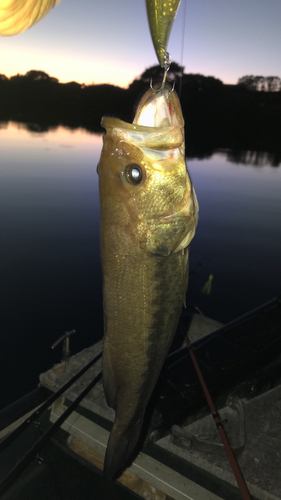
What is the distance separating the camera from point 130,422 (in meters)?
1.43

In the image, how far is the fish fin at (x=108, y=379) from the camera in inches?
54.3

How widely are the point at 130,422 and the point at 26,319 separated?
13056mm

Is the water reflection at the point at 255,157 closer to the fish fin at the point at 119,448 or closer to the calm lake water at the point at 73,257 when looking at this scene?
the calm lake water at the point at 73,257

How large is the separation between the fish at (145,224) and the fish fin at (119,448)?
0.14 feet

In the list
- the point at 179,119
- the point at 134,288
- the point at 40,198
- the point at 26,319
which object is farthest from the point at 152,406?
the point at 40,198

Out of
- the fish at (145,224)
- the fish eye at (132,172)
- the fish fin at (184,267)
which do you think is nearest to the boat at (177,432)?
the fish at (145,224)

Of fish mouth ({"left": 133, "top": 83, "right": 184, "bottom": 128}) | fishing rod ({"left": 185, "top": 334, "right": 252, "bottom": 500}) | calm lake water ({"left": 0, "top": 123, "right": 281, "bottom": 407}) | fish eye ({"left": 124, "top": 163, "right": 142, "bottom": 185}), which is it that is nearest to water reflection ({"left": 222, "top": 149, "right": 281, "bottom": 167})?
calm lake water ({"left": 0, "top": 123, "right": 281, "bottom": 407})

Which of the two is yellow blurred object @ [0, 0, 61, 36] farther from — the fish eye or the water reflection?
the water reflection

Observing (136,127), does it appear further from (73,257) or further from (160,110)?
(73,257)

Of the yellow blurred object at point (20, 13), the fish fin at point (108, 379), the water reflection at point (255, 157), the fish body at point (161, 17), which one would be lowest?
the water reflection at point (255, 157)

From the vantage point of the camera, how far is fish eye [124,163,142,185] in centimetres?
122

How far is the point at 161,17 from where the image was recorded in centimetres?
100

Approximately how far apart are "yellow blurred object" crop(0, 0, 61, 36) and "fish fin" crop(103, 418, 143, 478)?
1611 millimetres

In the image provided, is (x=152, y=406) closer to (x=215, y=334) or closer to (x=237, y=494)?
(x=237, y=494)
